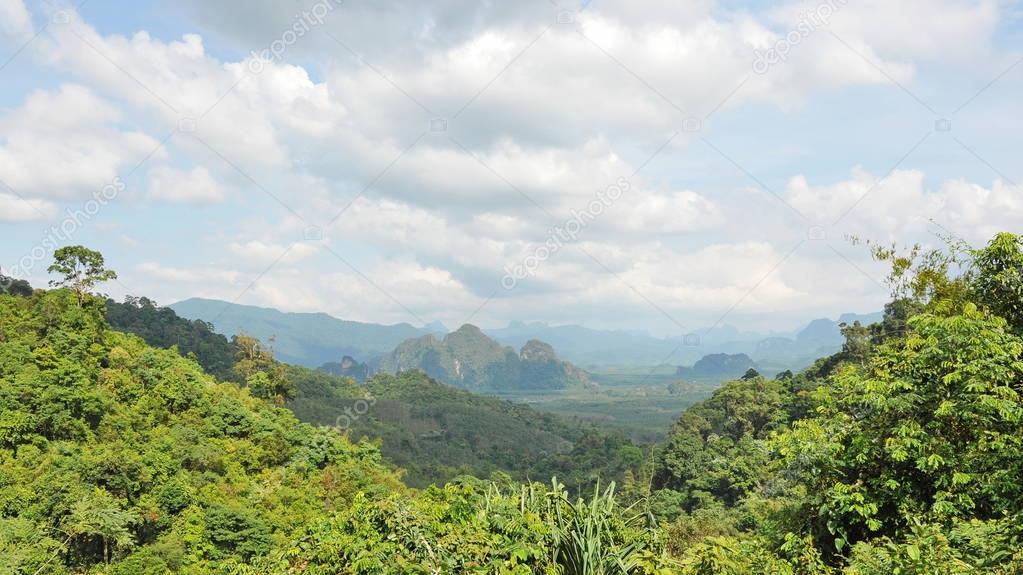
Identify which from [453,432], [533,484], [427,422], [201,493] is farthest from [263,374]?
[427,422]

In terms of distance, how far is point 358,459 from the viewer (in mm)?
27281

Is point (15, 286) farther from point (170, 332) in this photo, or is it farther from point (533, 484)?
point (533, 484)

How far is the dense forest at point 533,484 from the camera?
3693 mm

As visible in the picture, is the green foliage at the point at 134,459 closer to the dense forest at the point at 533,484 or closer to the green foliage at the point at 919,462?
the dense forest at the point at 533,484

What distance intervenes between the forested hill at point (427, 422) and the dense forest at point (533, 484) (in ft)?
13.8

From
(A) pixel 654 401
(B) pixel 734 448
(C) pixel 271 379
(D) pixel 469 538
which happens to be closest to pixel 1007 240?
(D) pixel 469 538

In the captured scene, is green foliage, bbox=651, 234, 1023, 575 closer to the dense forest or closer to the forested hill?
the dense forest

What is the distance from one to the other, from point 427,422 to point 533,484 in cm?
7997

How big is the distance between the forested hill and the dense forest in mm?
4192

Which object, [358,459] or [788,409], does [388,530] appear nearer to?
[358,459]

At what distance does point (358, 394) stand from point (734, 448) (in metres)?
50.3

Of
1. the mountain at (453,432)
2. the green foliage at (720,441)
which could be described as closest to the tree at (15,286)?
the mountain at (453,432)

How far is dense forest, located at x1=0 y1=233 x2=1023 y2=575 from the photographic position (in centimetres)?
369

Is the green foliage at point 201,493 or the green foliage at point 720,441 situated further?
the green foliage at point 720,441
